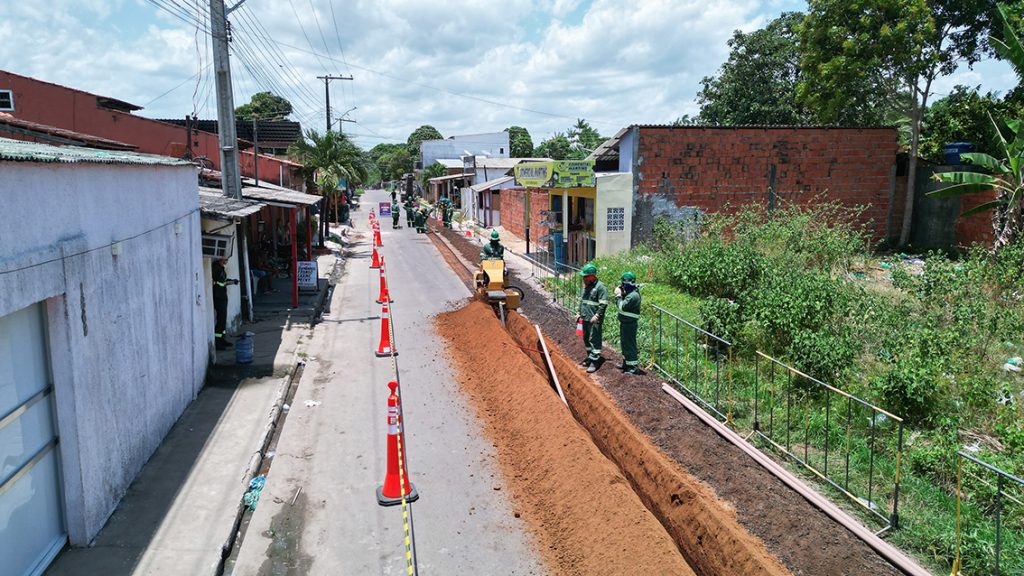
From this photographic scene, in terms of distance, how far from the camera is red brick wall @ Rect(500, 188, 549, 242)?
29.4 m

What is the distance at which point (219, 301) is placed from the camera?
41.9 ft

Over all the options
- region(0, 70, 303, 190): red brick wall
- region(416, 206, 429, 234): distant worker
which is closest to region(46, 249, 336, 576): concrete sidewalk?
region(0, 70, 303, 190): red brick wall

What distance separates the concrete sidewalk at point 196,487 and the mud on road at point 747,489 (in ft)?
16.0

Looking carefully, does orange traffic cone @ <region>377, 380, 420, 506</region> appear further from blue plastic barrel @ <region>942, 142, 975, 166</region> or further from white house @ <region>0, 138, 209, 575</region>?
blue plastic barrel @ <region>942, 142, 975, 166</region>

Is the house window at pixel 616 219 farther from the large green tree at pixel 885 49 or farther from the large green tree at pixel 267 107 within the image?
the large green tree at pixel 267 107

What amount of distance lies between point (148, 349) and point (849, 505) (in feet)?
25.5

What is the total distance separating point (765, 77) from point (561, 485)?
33566mm

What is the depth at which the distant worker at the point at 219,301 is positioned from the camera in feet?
41.6

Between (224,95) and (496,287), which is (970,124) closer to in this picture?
(496,287)

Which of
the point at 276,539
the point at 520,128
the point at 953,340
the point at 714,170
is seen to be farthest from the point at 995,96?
the point at 520,128

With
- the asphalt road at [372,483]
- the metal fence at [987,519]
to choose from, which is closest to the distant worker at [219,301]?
the asphalt road at [372,483]

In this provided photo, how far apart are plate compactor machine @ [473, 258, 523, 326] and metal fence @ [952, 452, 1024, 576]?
9.90 meters

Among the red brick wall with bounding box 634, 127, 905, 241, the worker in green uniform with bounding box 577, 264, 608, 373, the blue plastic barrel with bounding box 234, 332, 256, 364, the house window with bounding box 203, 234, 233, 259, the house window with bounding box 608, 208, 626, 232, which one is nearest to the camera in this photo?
the worker in green uniform with bounding box 577, 264, 608, 373

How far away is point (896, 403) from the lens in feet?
26.1
